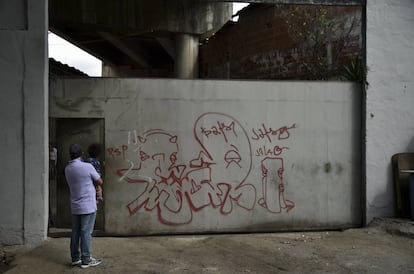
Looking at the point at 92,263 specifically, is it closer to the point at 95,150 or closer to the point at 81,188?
the point at 81,188

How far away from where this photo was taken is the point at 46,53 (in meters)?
6.97

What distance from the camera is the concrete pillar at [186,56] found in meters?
14.7

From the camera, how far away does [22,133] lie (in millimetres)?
6852

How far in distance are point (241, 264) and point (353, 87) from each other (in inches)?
155

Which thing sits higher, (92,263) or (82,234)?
(82,234)

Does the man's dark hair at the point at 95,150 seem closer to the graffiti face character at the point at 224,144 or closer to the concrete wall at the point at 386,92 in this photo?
the graffiti face character at the point at 224,144

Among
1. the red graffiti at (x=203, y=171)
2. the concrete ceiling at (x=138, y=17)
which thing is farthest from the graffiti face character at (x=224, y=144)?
the concrete ceiling at (x=138, y=17)

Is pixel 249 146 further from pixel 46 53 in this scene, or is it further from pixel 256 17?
pixel 256 17

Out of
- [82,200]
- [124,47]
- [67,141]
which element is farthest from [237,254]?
[124,47]

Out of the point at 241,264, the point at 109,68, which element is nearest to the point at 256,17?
the point at 241,264

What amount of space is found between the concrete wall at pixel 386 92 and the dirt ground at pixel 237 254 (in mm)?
795

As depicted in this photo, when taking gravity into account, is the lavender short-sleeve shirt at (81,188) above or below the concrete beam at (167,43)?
below

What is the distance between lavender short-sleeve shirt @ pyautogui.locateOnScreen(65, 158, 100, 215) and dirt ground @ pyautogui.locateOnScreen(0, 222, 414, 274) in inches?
31.7

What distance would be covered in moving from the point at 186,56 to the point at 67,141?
825 cm
